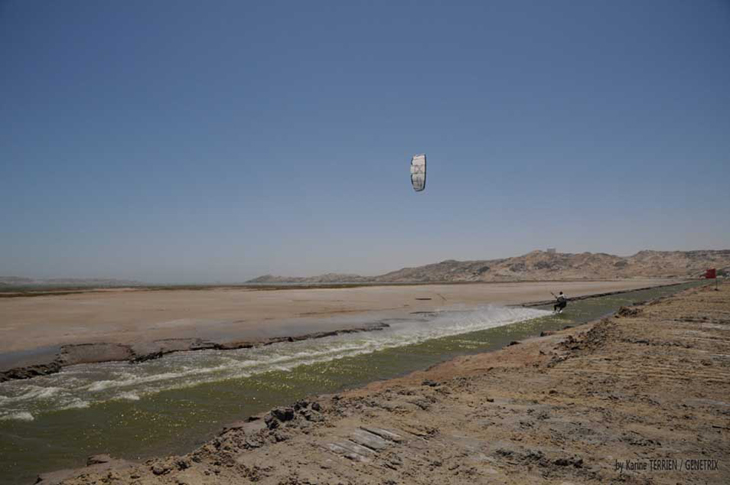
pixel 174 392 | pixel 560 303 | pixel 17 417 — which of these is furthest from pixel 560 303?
pixel 17 417

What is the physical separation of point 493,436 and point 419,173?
11.5 metres

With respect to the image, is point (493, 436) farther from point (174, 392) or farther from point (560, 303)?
point (560, 303)

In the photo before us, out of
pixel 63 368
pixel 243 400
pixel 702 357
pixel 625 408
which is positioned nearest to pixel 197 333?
pixel 63 368

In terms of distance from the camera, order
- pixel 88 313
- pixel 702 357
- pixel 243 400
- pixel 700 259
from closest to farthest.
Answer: pixel 243 400 < pixel 702 357 < pixel 88 313 < pixel 700 259

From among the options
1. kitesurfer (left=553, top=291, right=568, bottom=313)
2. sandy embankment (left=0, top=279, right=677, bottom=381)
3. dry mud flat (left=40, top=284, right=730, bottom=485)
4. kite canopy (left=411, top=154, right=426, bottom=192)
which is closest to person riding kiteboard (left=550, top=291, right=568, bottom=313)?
kitesurfer (left=553, top=291, right=568, bottom=313)

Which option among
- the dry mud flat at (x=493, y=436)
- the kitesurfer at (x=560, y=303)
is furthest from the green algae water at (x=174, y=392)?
the kitesurfer at (x=560, y=303)

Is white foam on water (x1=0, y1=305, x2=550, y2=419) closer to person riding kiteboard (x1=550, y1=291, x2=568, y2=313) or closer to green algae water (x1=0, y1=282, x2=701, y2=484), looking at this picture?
green algae water (x1=0, y1=282, x2=701, y2=484)

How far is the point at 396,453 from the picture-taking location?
423 centimetres

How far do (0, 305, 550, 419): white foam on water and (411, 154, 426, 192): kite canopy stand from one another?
20.4 ft

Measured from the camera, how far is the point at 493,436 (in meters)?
4.65

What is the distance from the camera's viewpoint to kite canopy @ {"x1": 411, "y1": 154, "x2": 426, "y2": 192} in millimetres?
14594

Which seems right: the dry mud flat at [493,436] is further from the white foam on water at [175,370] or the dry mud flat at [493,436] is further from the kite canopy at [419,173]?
the kite canopy at [419,173]

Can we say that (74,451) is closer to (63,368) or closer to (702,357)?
(63,368)

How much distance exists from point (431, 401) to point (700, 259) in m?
157
